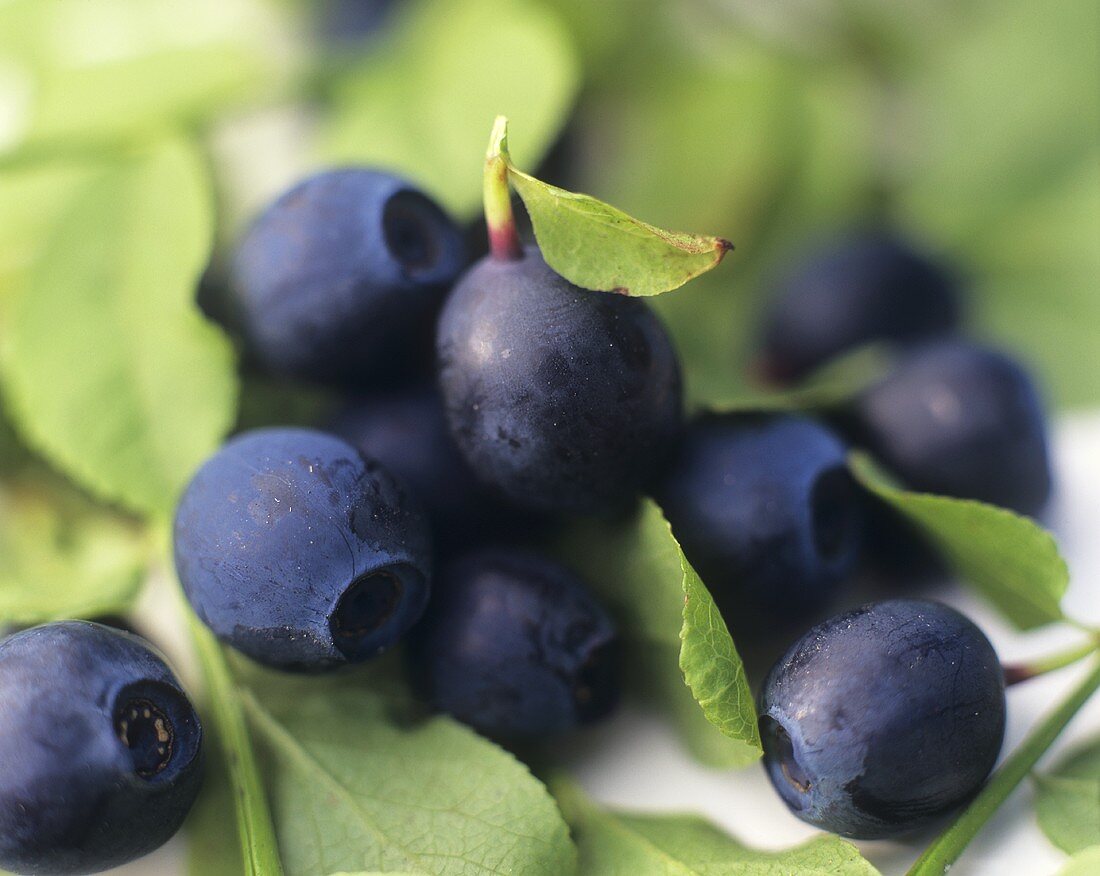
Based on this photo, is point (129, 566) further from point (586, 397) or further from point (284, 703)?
point (586, 397)

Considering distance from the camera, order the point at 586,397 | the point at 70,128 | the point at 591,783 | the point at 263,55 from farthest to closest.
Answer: the point at 263,55, the point at 70,128, the point at 591,783, the point at 586,397

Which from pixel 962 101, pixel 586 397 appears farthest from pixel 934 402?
pixel 962 101

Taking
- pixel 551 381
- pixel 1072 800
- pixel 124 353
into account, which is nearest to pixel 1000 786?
pixel 1072 800

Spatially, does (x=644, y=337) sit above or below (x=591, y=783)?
above

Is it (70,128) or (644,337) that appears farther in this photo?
(70,128)

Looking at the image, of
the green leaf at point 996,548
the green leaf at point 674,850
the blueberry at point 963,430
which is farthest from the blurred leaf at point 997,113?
the green leaf at point 674,850

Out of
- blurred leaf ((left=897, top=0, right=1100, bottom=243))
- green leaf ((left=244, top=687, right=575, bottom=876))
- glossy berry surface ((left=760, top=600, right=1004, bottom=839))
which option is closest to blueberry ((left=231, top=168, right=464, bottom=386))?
green leaf ((left=244, top=687, right=575, bottom=876))

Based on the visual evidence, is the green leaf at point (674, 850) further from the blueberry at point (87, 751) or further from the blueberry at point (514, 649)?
the blueberry at point (87, 751)
